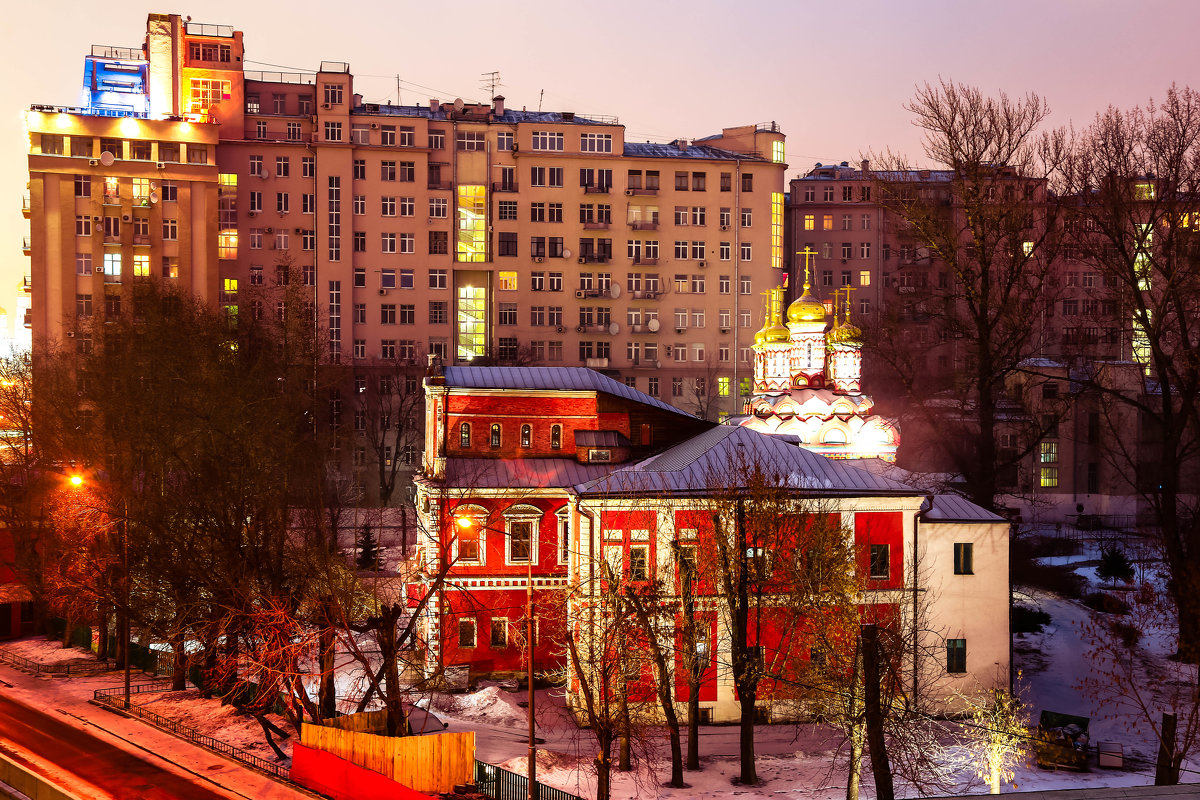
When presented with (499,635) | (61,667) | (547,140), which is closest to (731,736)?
(499,635)

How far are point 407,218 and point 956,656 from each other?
47381 mm

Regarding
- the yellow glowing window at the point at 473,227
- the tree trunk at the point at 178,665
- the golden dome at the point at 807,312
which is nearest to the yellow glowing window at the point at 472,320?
the yellow glowing window at the point at 473,227

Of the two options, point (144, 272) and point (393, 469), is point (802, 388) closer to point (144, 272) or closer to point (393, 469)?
point (393, 469)

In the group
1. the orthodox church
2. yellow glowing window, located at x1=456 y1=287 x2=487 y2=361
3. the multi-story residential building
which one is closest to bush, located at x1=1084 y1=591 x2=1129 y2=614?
the orthodox church

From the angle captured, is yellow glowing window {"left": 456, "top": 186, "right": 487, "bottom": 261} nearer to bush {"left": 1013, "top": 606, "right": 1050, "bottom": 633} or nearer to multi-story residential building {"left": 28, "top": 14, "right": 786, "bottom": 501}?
multi-story residential building {"left": 28, "top": 14, "right": 786, "bottom": 501}

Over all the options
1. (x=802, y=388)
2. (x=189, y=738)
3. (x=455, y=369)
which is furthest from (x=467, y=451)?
(x=802, y=388)

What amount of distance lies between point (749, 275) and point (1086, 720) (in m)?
47.3

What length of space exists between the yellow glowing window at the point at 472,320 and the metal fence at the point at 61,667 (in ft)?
121

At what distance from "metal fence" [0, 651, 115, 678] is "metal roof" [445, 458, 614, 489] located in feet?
44.5

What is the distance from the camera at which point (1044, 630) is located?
39.6 m

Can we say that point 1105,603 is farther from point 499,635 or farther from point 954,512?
point 499,635

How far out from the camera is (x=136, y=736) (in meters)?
27.6

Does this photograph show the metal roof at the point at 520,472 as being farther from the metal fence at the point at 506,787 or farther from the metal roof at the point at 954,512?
the metal fence at the point at 506,787

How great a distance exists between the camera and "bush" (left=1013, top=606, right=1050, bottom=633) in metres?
39.6
